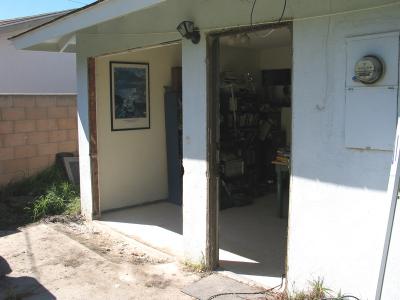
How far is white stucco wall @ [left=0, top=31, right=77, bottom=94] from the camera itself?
9805mm

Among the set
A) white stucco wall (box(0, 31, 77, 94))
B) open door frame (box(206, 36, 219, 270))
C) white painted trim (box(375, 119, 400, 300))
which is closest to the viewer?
white painted trim (box(375, 119, 400, 300))

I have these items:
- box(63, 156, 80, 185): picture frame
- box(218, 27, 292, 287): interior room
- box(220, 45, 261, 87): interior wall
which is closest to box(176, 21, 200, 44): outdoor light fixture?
box(218, 27, 292, 287): interior room

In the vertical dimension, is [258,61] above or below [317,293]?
above

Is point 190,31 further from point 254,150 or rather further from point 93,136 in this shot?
point 254,150

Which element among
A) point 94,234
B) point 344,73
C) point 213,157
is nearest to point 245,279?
point 213,157

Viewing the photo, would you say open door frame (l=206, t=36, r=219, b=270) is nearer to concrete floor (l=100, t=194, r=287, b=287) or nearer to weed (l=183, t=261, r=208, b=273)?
weed (l=183, t=261, r=208, b=273)

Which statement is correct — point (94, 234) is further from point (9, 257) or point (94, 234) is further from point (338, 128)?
point (338, 128)

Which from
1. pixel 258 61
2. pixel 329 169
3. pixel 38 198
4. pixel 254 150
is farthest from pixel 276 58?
pixel 329 169

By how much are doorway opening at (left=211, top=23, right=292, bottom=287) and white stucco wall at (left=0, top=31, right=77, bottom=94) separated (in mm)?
4989

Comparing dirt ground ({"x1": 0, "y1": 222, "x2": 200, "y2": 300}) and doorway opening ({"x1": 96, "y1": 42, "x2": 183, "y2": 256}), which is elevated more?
doorway opening ({"x1": 96, "y1": 42, "x2": 183, "y2": 256})

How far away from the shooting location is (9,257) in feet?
16.4

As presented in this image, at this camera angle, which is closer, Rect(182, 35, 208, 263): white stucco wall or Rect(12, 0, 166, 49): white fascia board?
Rect(12, 0, 166, 49): white fascia board

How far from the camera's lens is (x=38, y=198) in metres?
6.92

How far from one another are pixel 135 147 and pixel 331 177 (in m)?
4.13
